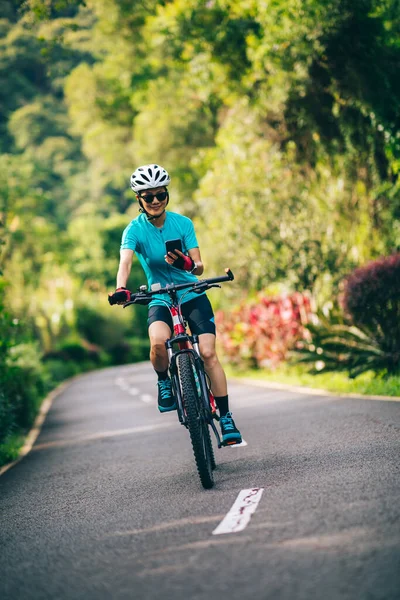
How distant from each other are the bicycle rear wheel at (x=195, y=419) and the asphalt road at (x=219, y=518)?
17 cm

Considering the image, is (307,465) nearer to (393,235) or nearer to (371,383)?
(371,383)

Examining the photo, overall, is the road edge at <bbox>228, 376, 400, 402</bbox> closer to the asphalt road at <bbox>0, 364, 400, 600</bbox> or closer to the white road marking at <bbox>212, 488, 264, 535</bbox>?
the asphalt road at <bbox>0, 364, 400, 600</bbox>

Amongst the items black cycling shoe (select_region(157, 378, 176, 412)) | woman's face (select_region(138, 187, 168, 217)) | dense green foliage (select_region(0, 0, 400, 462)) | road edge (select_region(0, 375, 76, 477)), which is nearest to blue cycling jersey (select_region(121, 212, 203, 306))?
woman's face (select_region(138, 187, 168, 217))

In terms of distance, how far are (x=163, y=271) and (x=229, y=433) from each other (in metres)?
1.52

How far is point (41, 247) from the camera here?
178 ft

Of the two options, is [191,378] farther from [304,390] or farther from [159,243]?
[304,390]

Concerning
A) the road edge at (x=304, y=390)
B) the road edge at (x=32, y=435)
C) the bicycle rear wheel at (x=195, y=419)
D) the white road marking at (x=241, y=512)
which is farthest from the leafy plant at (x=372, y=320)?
the white road marking at (x=241, y=512)

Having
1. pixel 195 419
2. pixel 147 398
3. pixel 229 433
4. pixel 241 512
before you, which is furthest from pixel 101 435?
pixel 241 512

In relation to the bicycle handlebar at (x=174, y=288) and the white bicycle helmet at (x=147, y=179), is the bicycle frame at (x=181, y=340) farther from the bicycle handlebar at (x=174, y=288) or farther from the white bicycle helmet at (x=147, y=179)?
the white bicycle helmet at (x=147, y=179)

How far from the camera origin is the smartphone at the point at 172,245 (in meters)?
7.24

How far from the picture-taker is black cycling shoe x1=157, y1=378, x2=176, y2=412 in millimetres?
7328

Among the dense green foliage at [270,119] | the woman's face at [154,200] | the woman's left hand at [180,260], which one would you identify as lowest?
the woman's left hand at [180,260]

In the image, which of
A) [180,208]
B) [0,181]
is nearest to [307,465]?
[180,208]

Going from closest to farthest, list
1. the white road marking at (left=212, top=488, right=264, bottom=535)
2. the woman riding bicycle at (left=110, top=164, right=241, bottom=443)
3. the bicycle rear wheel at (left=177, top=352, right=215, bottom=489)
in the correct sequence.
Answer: the white road marking at (left=212, top=488, right=264, bottom=535)
the bicycle rear wheel at (left=177, top=352, right=215, bottom=489)
the woman riding bicycle at (left=110, top=164, right=241, bottom=443)
